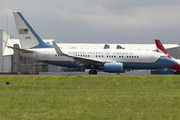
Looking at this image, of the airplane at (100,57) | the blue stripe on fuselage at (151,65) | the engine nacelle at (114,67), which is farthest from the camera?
the blue stripe on fuselage at (151,65)

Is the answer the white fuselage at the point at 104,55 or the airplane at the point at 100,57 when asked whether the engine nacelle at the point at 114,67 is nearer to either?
the airplane at the point at 100,57

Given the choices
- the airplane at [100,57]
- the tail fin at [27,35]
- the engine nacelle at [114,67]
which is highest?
the tail fin at [27,35]

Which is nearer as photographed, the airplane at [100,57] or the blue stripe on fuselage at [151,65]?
the airplane at [100,57]

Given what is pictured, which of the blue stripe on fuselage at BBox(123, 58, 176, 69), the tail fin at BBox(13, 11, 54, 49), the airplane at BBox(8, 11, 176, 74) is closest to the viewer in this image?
the airplane at BBox(8, 11, 176, 74)

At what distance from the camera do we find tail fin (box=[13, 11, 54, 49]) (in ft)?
111

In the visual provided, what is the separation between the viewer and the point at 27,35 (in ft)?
112

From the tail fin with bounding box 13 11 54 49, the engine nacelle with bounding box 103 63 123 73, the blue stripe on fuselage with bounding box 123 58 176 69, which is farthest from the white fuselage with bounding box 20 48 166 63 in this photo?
the engine nacelle with bounding box 103 63 123 73

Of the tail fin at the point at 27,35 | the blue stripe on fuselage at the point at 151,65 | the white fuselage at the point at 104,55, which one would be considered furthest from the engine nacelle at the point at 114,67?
the tail fin at the point at 27,35

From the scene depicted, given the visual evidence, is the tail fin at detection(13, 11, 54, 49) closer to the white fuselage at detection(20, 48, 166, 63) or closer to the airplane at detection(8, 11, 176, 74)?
the airplane at detection(8, 11, 176, 74)

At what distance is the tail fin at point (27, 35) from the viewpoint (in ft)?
111

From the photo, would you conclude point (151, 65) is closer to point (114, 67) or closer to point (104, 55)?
point (114, 67)

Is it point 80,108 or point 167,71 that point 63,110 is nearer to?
point 80,108

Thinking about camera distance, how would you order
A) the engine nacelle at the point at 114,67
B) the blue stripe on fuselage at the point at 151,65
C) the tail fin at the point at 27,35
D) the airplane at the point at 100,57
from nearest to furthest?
the engine nacelle at the point at 114,67, the airplane at the point at 100,57, the blue stripe on fuselage at the point at 151,65, the tail fin at the point at 27,35

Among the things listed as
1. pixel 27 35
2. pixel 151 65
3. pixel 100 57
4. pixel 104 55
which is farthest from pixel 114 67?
pixel 27 35
